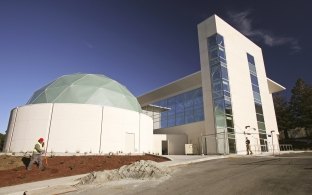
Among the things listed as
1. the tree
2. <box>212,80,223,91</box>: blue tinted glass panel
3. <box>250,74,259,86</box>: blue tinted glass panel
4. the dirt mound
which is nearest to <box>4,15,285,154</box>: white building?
<box>212,80,223,91</box>: blue tinted glass panel

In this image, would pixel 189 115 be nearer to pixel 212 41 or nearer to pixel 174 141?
pixel 174 141

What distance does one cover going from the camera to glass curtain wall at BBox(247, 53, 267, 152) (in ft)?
110

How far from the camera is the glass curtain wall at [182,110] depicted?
32.8m

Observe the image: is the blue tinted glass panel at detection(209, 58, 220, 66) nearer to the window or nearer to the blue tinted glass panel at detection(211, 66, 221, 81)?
the blue tinted glass panel at detection(211, 66, 221, 81)

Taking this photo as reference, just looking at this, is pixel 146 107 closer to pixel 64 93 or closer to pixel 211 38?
pixel 211 38

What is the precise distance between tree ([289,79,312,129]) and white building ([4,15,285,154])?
13226 mm

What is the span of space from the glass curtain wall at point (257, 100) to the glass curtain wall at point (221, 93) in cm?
829

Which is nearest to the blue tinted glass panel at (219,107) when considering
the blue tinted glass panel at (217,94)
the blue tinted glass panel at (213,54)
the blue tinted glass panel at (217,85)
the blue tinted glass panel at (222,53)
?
the blue tinted glass panel at (217,94)

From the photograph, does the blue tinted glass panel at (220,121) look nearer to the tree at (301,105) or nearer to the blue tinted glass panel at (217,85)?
the blue tinted glass panel at (217,85)

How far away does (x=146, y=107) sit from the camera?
42.1 m

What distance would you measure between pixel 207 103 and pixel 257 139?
10.1m

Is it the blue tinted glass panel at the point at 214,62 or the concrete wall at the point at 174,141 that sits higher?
the blue tinted glass panel at the point at 214,62

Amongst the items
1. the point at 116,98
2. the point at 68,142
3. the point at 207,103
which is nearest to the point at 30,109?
the point at 68,142

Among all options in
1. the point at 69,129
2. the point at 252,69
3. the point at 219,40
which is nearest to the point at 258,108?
the point at 252,69
